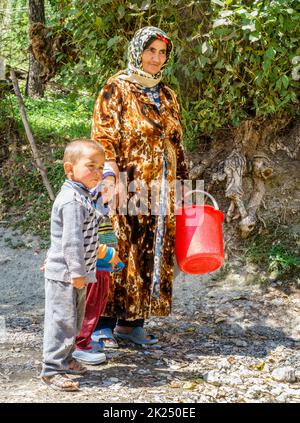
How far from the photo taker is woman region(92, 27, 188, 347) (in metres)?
3.51

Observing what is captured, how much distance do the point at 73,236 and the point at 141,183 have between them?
0.80m

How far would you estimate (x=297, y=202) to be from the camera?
208 inches

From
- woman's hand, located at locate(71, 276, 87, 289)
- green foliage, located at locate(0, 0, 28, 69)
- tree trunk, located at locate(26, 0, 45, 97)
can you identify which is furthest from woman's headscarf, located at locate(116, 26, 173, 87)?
green foliage, located at locate(0, 0, 28, 69)

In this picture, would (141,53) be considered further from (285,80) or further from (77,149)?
(285,80)

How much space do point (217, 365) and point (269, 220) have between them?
6.58ft

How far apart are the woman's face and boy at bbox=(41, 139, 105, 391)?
2.53 feet

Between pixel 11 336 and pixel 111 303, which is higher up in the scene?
pixel 111 303

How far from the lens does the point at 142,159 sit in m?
3.55

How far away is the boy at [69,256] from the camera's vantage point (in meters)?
2.88

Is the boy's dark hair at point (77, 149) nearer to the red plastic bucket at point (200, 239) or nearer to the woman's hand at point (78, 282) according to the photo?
the woman's hand at point (78, 282)

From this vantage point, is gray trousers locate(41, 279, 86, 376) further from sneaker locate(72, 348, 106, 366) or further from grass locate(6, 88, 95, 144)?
grass locate(6, 88, 95, 144)

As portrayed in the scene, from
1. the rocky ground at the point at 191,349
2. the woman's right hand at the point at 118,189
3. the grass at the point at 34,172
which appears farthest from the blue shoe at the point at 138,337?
the grass at the point at 34,172
